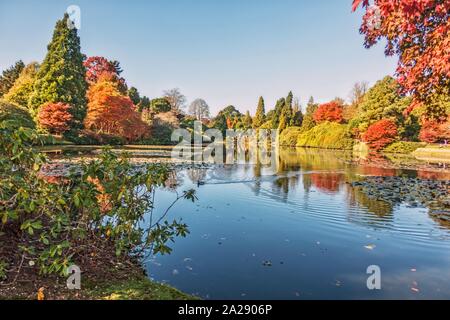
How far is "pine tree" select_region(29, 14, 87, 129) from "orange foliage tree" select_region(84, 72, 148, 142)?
1.19 metres

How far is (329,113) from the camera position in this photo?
47.7 meters

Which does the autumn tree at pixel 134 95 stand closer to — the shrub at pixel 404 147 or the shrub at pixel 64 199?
the shrub at pixel 404 147

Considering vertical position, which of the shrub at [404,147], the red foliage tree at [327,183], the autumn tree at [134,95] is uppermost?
the autumn tree at [134,95]

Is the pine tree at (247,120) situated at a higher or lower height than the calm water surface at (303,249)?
higher

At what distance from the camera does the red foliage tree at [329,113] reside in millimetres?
47594

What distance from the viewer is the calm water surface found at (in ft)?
11.2

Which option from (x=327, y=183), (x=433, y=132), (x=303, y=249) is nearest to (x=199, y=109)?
(x=433, y=132)

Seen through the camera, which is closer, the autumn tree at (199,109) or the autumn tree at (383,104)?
the autumn tree at (383,104)

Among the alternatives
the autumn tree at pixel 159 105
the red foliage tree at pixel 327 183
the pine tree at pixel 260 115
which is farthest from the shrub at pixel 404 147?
the autumn tree at pixel 159 105

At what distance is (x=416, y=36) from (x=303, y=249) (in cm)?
342

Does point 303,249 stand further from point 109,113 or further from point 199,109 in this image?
point 199,109

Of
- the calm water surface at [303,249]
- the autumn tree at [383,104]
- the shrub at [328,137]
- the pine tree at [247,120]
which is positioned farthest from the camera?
the pine tree at [247,120]

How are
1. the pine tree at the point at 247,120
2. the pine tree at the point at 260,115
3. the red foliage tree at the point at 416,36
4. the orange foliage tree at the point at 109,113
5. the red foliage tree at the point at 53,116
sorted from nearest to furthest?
the red foliage tree at the point at 416,36
the red foliage tree at the point at 53,116
the orange foliage tree at the point at 109,113
the pine tree at the point at 260,115
the pine tree at the point at 247,120

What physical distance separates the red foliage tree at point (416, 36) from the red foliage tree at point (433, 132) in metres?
28.2
